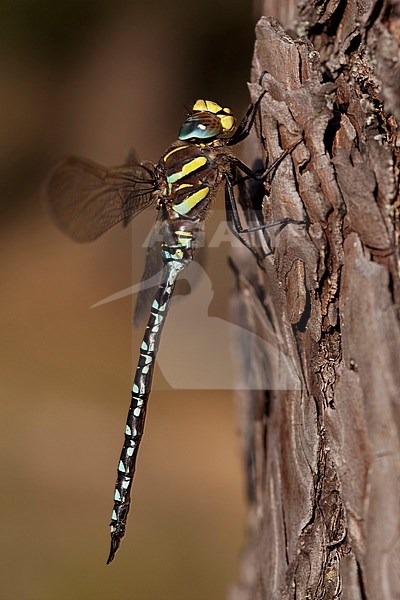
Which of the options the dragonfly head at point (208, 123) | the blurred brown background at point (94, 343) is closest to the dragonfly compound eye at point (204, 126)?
the dragonfly head at point (208, 123)

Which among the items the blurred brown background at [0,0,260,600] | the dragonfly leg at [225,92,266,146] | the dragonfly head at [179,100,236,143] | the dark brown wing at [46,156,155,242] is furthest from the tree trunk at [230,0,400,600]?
the blurred brown background at [0,0,260,600]

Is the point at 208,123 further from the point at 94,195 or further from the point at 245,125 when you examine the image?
the point at 94,195

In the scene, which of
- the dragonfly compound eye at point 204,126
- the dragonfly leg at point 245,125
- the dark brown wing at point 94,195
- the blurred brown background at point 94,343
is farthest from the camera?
the blurred brown background at point 94,343

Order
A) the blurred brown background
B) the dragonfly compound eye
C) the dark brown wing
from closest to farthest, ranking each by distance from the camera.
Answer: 1. the dragonfly compound eye
2. the dark brown wing
3. the blurred brown background

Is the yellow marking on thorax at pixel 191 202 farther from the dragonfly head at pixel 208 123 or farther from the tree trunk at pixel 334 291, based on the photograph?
the tree trunk at pixel 334 291

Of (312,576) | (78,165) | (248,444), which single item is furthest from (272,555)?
(78,165)

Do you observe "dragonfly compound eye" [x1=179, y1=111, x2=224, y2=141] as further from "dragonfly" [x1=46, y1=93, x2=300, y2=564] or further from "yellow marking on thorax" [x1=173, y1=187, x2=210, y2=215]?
"yellow marking on thorax" [x1=173, y1=187, x2=210, y2=215]
